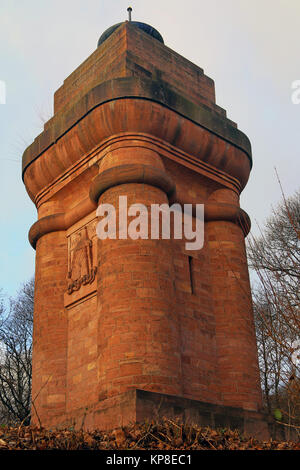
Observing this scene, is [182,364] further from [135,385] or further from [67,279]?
[67,279]

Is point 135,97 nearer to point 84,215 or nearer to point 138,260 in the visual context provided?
point 84,215

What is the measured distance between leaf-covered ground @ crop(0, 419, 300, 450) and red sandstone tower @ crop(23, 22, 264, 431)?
194 centimetres

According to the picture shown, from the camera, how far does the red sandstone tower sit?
43.5ft

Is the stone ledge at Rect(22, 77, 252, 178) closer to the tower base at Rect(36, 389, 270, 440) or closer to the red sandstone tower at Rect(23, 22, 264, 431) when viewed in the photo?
the red sandstone tower at Rect(23, 22, 264, 431)

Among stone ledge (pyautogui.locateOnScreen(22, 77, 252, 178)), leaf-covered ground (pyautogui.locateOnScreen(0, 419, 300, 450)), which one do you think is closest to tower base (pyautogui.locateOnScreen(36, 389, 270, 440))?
leaf-covered ground (pyautogui.locateOnScreen(0, 419, 300, 450))

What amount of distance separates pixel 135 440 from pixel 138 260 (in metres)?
5.12

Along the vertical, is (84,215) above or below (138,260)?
above

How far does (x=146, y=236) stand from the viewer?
14.3 m

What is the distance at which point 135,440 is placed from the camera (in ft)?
31.4

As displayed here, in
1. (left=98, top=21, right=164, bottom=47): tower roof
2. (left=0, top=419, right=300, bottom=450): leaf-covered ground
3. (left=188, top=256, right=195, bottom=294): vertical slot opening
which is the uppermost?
(left=98, top=21, right=164, bottom=47): tower roof

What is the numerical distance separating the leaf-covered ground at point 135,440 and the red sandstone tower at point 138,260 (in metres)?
1.94

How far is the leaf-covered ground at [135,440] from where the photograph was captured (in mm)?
8750

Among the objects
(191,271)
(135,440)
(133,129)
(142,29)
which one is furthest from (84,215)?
(135,440)

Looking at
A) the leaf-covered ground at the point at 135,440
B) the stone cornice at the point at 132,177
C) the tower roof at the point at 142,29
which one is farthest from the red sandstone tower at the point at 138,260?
the tower roof at the point at 142,29
